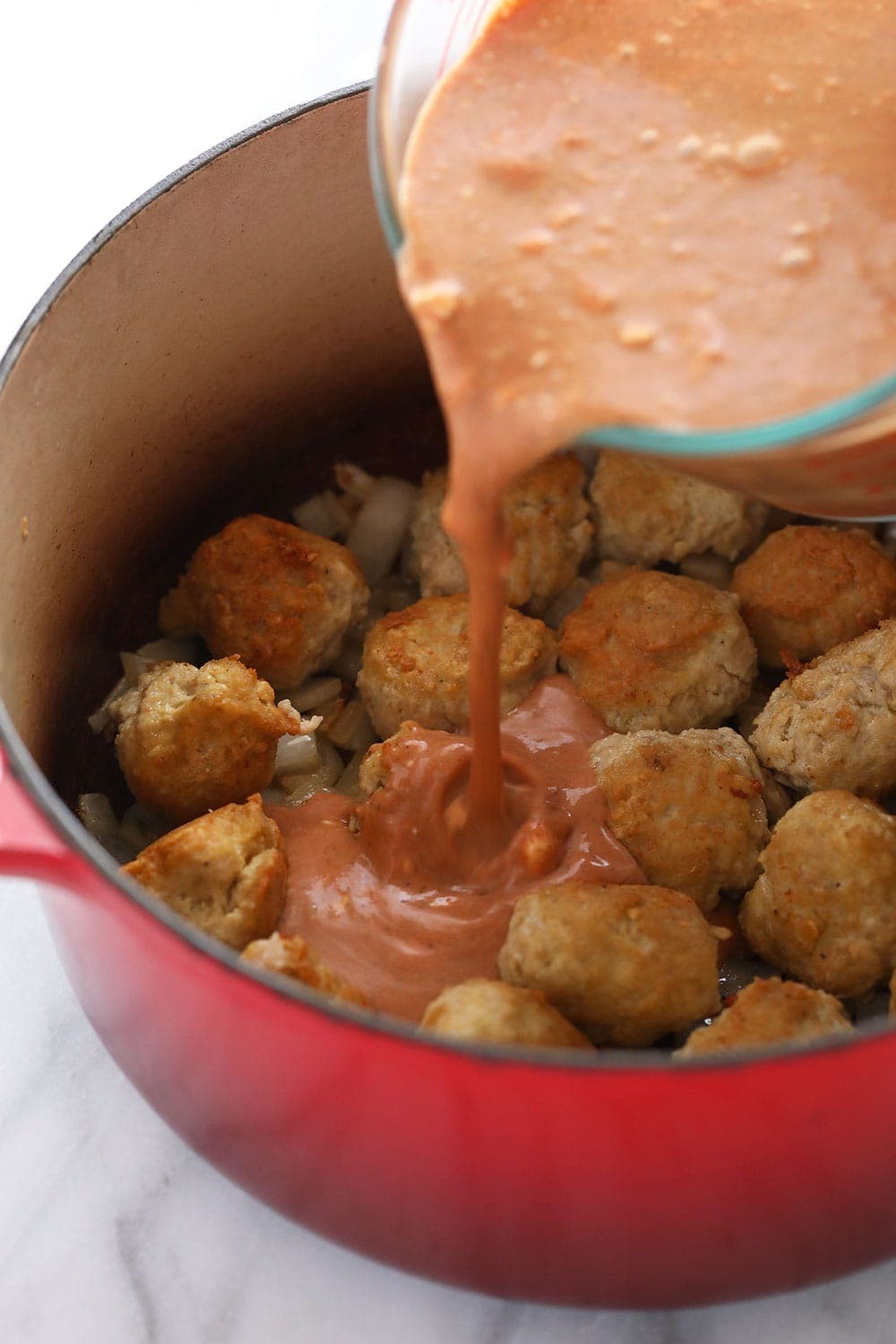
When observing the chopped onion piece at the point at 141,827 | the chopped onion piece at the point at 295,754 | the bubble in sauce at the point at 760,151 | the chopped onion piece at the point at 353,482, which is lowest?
the chopped onion piece at the point at 295,754

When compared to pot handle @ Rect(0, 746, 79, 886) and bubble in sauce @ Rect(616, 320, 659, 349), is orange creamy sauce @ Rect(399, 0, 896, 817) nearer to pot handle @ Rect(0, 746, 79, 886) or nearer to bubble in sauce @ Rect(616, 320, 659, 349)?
bubble in sauce @ Rect(616, 320, 659, 349)

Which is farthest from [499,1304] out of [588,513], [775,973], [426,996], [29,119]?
[29,119]

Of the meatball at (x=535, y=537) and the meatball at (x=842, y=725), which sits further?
the meatball at (x=535, y=537)

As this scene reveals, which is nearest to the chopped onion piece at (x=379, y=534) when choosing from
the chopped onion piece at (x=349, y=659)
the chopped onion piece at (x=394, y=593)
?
the chopped onion piece at (x=394, y=593)

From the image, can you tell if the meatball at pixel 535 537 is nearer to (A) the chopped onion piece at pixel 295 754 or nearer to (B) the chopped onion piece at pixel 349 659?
(B) the chopped onion piece at pixel 349 659

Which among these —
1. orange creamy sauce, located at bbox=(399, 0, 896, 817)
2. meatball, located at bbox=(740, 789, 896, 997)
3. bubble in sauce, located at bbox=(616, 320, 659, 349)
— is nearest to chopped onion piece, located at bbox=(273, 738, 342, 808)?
orange creamy sauce, located at bbox=(399, 0, 896, 817)

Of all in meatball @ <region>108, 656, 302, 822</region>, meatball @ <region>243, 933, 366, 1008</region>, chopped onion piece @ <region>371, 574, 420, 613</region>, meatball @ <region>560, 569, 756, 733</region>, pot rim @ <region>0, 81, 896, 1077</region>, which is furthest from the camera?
chopped onion piece @ <region>371, 574, 420, 613</region>
